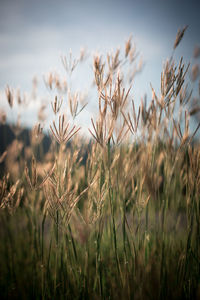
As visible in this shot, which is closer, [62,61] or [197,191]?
[197,191]

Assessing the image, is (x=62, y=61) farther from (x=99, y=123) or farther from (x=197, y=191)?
(x=197, y=191)

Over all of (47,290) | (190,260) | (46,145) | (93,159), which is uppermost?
(46,145)

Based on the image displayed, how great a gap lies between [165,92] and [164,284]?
2.44 feet

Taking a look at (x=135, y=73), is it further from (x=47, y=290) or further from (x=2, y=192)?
(x=47, y=290)

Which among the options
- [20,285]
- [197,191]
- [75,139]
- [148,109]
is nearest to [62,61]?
[75,139]

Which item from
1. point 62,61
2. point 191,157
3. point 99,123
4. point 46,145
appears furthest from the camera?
point 46,145

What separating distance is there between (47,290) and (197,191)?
0.78 metres

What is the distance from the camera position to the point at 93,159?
63cm

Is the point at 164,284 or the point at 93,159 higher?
the point at 93,159

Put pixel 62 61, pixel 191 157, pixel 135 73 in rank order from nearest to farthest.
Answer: pixel 191 157 < pixel 62 61 < pixel 135 73

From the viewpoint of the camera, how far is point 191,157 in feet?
2.24

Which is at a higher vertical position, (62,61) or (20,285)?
(62,61)

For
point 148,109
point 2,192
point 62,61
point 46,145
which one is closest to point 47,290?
point 2,192

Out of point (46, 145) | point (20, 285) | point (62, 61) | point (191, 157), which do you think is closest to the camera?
point (191, 157)
